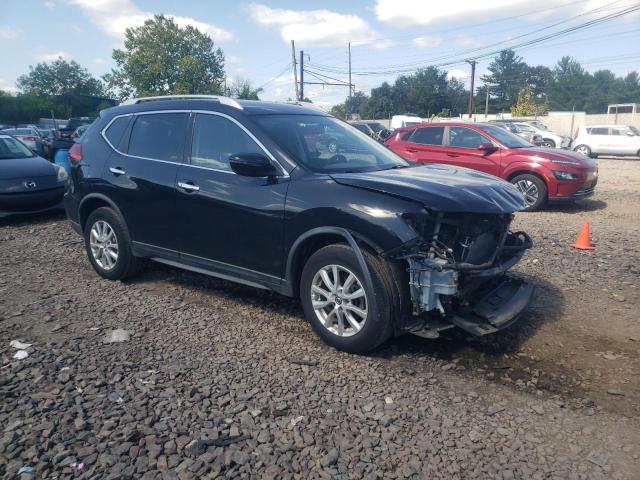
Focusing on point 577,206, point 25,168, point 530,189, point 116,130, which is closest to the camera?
point 116,130

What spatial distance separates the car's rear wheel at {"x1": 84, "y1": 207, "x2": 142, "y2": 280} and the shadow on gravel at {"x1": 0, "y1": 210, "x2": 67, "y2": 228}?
157 inches

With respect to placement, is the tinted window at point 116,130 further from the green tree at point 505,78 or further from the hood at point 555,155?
the green tree at point 505,78

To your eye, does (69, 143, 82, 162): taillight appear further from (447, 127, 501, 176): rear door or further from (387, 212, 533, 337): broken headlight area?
(447, 127, 501, 176): rear door

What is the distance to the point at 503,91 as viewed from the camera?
96.8 metres

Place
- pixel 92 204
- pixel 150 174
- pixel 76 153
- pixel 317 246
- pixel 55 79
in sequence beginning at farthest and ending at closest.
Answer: pixel 55 79 < pixel 76 153 < pixel 92 204 < pixel 150 174 < pixel 317 246

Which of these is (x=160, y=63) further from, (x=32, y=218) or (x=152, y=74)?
(x=32, y=218)

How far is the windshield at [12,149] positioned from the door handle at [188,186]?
6.32 metres

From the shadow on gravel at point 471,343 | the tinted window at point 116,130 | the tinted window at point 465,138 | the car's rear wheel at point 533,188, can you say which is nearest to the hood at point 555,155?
the car's rear wheel at point 533,188

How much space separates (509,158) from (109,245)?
7603mm

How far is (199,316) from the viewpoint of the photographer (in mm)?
4797

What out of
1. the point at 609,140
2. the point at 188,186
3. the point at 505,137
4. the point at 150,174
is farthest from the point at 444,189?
the point at 609,140

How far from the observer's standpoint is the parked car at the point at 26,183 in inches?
345

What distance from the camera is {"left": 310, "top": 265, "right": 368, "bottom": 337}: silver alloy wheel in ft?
12.7

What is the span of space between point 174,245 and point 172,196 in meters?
0.47
